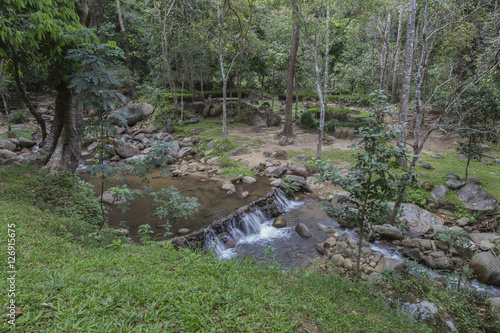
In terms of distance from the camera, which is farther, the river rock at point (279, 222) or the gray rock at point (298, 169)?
the gray rock at point (298, 169)

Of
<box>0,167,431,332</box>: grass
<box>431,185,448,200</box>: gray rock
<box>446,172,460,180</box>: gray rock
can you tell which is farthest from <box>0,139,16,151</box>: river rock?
<box>446,172,460,180</box>: gray rock

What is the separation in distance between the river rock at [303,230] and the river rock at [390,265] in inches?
80.0

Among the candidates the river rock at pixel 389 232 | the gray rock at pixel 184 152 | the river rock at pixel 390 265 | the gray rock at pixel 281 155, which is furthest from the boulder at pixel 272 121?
the river rock at pixel 390 265

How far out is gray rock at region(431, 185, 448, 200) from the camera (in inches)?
342

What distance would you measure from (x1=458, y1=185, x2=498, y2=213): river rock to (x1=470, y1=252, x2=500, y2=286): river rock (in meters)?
2.73

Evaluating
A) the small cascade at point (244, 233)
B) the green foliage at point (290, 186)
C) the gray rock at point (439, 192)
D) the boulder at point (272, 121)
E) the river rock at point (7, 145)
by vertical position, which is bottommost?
the small cascade at point (244, 233)

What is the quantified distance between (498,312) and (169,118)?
18900mm

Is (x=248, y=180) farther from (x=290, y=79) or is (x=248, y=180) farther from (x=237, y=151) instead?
(x=290, y=79)

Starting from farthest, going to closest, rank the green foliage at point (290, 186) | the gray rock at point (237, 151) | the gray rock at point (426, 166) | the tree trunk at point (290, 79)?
the tree trunk at point (290, 79) → the gray rock at point (237, 151) → the gray rock at point (426, 166) → the green foliage at point (290, 186)

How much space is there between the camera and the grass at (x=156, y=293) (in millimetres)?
2348

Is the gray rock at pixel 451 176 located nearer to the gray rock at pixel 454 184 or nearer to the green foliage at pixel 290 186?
the gray rock at pixel 454 184

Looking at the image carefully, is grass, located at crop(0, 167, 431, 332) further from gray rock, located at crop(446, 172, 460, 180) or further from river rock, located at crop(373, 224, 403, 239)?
gray rock, located at crop(446, 172, 460, 180)

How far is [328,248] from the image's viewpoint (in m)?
6.59

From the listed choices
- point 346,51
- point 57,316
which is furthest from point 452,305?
point 346,51
